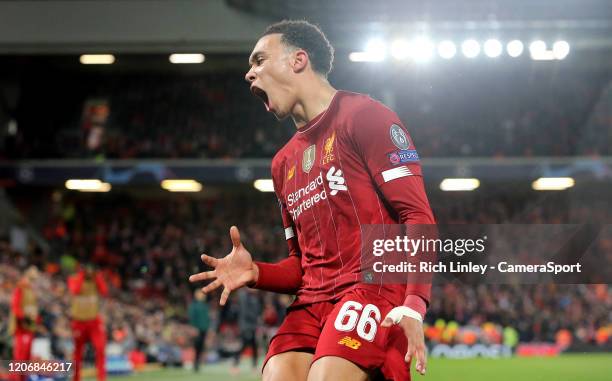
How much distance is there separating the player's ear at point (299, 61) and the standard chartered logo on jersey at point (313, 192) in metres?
0.37

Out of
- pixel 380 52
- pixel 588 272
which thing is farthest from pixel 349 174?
pixel 380 52

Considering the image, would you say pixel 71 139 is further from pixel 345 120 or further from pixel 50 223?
pixel 345 120

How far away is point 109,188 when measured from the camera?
578 inches

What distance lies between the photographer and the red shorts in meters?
2.24

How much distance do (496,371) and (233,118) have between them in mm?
5383

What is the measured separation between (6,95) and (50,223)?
8.58 ft

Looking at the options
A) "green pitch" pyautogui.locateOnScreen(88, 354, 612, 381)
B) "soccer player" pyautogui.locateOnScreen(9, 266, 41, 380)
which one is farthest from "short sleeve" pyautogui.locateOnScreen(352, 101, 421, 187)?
"soccer player" pyautogui.locateOnScreen(9, 266, 41, 380)

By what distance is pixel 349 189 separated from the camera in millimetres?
A: 2412

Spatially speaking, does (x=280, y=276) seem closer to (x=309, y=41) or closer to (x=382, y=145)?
(x=382, y=145)

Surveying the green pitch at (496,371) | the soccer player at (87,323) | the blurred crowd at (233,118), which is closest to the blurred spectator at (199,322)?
the green pitch at (496,371)

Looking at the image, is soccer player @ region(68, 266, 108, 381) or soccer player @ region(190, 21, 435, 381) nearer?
soccer player @ region(190, 21, 435, 381)

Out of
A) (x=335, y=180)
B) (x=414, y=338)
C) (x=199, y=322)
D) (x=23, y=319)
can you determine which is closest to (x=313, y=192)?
(x=335, y=180)

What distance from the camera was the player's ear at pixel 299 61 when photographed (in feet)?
8.49

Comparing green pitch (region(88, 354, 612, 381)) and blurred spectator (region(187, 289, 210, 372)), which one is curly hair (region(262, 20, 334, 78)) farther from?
blurred spectator (region(187, 289, 210, 372))
